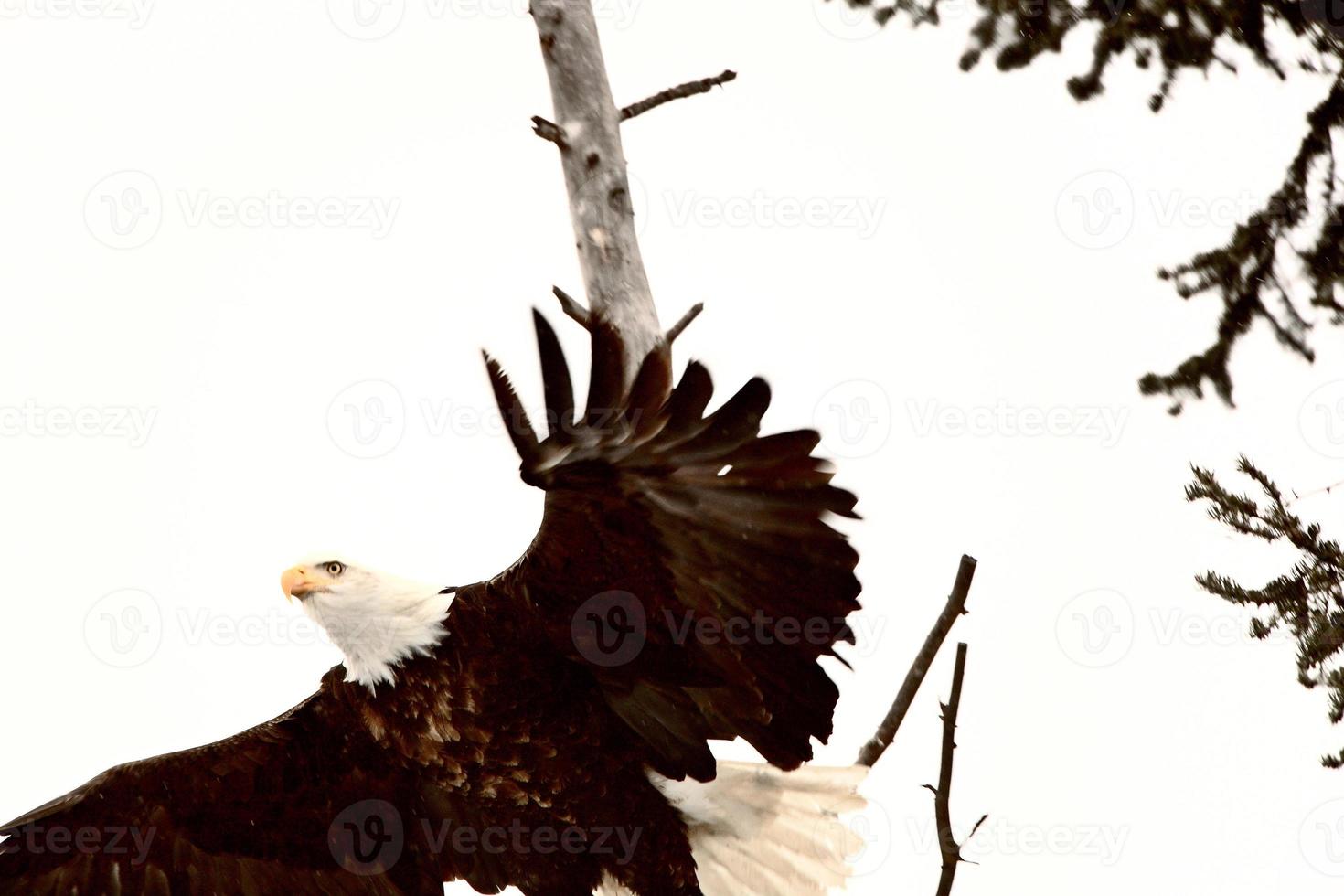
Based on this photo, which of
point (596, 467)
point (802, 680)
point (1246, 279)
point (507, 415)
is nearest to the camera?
point (507, 415)

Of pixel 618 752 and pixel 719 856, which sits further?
pixel 719 856

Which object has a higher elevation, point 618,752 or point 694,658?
point 694,658

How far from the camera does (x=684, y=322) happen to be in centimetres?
341

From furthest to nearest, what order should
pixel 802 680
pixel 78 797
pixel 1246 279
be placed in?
pixel 78 797 < pixel 1246 279 < pixel 802 680

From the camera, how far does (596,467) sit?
3.08m

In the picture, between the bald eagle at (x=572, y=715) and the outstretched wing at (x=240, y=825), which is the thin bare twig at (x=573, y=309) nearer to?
the bald eagle at (x=572, y=715)

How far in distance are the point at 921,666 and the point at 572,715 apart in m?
1.12

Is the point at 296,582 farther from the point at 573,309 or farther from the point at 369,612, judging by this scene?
the point at 573,309

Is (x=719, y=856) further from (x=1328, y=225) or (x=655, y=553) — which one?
(x=1328, y=225)

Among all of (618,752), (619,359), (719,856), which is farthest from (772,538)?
(719,856)

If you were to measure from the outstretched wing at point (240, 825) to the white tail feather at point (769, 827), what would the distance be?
Answer: 2.44 feet

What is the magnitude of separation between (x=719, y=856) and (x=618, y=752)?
61 cm
